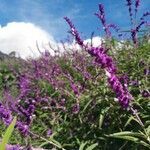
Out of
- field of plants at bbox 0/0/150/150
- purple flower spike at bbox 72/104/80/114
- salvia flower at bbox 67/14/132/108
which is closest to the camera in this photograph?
salvia flower at bbox 67/14/132/108

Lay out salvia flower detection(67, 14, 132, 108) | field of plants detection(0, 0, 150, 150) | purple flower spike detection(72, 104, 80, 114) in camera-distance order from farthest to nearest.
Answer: purple flower spike detection(72, 104, 80, 114) < field of plants detection(0, 0, 150, 150) < salvia flower detection(67, 14, 132, 108)

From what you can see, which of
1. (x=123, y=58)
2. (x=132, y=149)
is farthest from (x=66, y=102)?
(x=132, y=149)

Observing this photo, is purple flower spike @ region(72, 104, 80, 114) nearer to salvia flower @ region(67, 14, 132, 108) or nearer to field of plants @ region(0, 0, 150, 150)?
field of plants @ region(0, 0, 150, 150)

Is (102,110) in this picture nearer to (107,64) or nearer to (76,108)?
(76,108)

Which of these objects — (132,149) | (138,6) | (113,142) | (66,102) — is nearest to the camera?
(132,149)

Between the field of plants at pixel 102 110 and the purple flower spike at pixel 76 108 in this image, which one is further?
the purple flower spike at pixel 76 108

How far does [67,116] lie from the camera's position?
19.9 feet

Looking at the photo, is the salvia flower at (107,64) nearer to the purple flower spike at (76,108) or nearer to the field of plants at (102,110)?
the field of plants at (102,110)

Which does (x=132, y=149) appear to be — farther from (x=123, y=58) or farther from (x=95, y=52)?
(x=123, y=58)

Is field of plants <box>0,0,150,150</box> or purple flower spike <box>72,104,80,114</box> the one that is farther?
purple flower spike <box>72,104,80,114</box>

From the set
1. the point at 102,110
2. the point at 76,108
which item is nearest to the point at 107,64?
the point at 102,110

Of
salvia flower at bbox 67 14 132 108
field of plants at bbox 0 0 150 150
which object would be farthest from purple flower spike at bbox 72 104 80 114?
salvia flower at bbox 67 14 132 108

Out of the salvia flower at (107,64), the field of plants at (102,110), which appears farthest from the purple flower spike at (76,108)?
the salvia flower at (107,64)

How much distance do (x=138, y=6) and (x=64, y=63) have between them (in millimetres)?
5236
